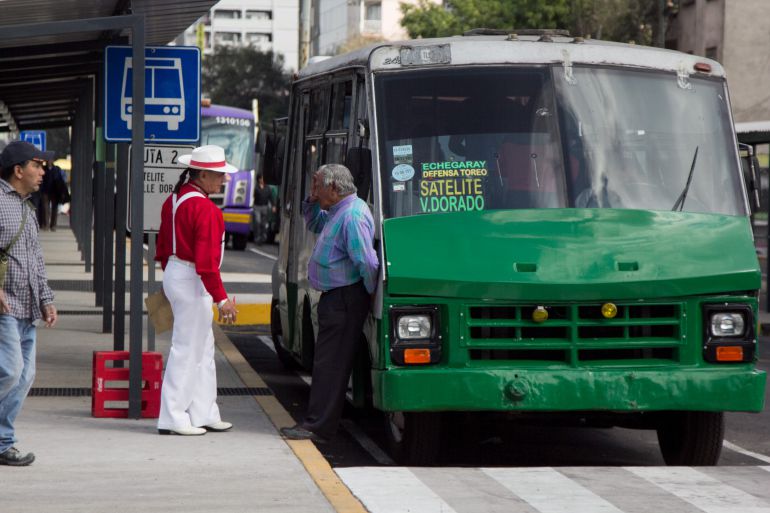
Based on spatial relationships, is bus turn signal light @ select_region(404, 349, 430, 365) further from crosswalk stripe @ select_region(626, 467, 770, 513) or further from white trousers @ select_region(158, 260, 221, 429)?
white trousers @ select_region(158, 260, 221, 429)

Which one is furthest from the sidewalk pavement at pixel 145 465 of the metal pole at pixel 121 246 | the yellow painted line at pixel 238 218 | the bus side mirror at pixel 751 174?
the yellow painted line at pixel 238 218

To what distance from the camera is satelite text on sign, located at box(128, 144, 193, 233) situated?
12.5 m

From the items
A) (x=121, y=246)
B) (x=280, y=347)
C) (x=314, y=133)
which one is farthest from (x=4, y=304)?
(x=280, y=347)

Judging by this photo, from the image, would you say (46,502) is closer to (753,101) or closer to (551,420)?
(551,420)

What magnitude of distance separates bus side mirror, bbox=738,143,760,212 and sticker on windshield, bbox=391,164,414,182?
7.09 ft

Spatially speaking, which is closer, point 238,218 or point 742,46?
point 238,218

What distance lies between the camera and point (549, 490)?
26.8 ft

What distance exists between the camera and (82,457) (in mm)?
8859

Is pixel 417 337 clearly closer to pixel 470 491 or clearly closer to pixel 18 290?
pixel 470 491

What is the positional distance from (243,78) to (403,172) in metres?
84.4

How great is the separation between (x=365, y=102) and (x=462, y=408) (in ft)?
7.16

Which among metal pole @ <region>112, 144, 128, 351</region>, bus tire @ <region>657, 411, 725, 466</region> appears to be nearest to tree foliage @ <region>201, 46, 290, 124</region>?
metal pole @ <region>112, 144, 128, 351</region>

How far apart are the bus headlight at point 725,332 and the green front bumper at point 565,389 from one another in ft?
0.28

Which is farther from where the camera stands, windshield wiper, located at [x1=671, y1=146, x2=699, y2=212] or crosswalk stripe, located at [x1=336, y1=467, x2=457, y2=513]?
windshield wiper, located at [x1=671, y1=146, x2=699, y2=212]
